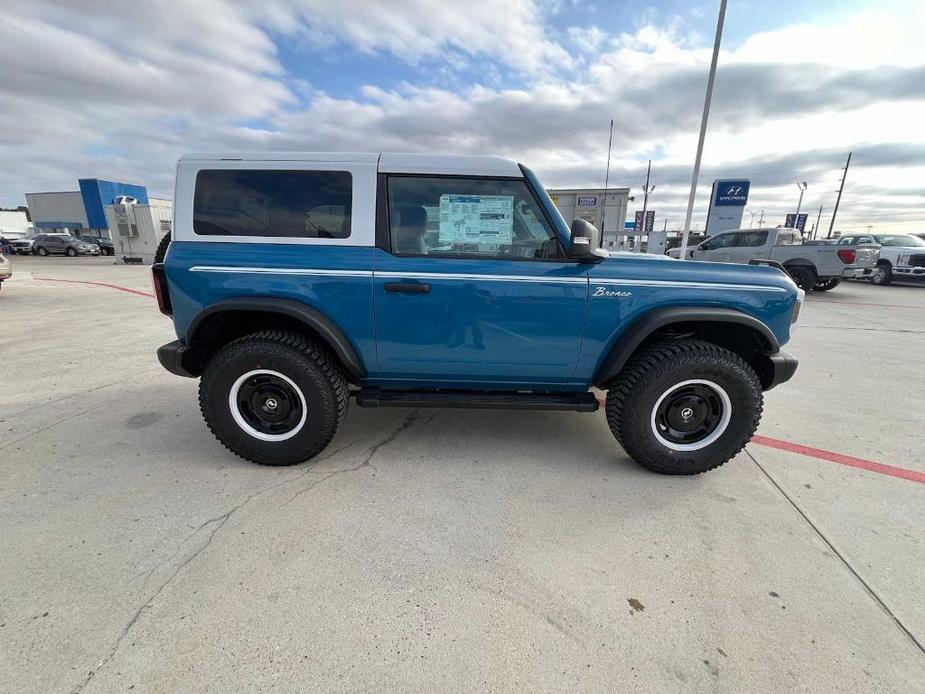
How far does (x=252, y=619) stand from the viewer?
168 cm

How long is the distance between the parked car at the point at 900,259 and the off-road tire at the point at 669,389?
54.5 feet

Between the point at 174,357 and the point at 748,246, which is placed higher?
the point at 748,246

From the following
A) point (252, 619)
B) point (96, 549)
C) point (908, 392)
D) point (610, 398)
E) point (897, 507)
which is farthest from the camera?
point (908, 392)

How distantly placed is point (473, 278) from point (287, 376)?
4.38ft

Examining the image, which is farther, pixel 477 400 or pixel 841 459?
pixel 841 459

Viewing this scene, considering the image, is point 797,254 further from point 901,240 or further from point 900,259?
point 901,240

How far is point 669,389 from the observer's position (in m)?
2.62

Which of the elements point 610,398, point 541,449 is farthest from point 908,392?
point 541,449

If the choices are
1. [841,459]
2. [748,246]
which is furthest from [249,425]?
[748,246]

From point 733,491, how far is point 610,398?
3.08 feet

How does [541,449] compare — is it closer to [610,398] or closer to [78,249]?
[610,398]

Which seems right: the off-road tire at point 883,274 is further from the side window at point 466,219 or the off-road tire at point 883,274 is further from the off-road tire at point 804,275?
the side window at point 466,219

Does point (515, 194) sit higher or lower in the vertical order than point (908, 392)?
higher

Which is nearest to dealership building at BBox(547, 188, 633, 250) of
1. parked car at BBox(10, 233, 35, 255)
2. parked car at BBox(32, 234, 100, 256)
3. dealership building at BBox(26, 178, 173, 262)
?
dealership building at BBox(26, 178, 173, 262)
